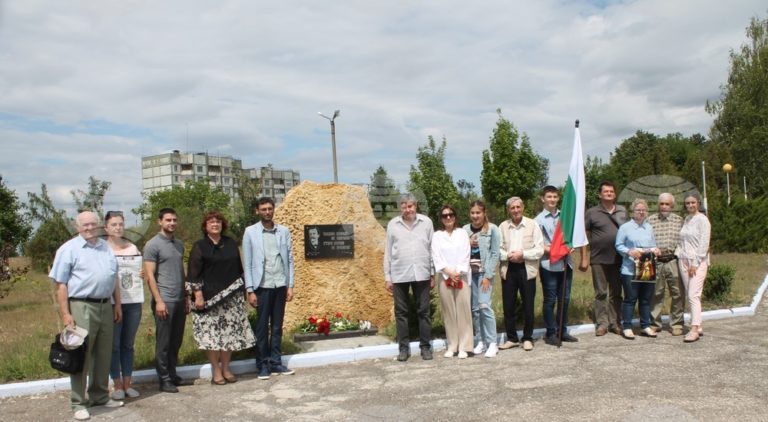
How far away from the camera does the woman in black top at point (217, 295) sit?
5.58 m

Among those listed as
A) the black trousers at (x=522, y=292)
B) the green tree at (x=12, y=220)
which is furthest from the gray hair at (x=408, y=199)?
the green tree at (x=12, y=220)

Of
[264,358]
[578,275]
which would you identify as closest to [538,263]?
[264,358]

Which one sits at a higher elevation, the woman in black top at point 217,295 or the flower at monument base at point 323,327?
the woman in black top at point 217,295

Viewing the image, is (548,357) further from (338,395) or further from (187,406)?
(187,406)

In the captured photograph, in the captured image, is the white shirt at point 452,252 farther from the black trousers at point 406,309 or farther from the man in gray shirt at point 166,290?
the man in gray shirt at point 166,290

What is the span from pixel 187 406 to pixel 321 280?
10.1 ft

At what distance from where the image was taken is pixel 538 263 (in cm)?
662

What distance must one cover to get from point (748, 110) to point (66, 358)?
31764mm

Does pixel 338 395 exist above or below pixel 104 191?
below

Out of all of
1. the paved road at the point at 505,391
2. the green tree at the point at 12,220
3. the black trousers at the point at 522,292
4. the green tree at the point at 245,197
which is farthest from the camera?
the green tree at the point at 245,197

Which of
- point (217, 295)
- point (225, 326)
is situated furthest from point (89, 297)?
point (225, 326)

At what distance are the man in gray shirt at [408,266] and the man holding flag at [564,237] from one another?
138 cm

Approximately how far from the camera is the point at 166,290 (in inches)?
217

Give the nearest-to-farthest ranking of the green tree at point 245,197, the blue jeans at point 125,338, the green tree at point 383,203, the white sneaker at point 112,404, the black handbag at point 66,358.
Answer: the black handbag at point 66,358 < the white sneaker at point 112,404 < the blue jeans at point 125,338 < the green tree at point 383,203 < the green tree at point 245,197
